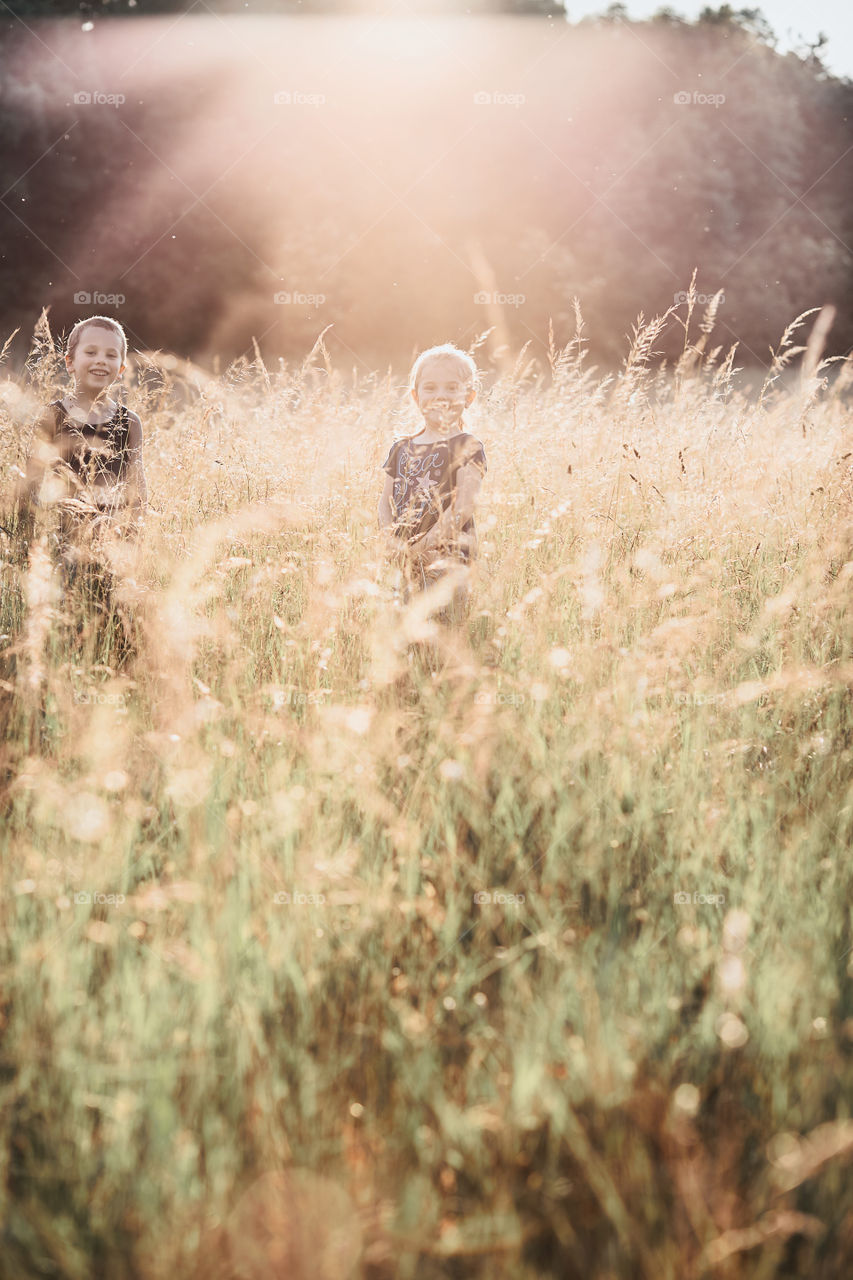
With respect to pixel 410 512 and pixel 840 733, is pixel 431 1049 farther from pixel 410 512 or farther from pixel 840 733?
pixel 410 512

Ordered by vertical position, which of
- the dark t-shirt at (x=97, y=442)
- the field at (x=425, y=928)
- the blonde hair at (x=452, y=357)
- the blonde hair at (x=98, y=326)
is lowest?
the field at (x=425, y=928)

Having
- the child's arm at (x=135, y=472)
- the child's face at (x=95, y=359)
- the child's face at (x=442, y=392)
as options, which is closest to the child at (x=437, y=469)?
the child's face at (x=442, y=392)

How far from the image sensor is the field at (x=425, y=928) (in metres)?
1.05

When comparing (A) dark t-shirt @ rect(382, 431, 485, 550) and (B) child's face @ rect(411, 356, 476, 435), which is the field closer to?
(A) dark t-shirt @ rect(382, 431, 485, 550)

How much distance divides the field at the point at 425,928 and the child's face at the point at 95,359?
0.70 metres

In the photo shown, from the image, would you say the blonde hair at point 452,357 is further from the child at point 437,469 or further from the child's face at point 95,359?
the child's face at point 95,359

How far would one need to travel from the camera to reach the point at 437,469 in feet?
10.3

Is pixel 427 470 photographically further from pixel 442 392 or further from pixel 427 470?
pixel 442 392

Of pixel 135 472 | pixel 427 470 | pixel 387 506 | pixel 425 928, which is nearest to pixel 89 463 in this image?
pixel 135 472

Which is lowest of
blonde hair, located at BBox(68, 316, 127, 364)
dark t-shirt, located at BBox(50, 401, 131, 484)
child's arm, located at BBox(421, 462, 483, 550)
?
child's arm, located at BBox(421, 462, 483, 550)

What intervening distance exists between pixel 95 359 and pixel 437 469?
4.35 ft

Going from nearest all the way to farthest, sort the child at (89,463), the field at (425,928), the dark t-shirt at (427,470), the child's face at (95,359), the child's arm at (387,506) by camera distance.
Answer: the field at (425,928), the child at (89,463), the dark t-shirt at (427,470), the child's arm at (387,506), the child's face at (95,359)

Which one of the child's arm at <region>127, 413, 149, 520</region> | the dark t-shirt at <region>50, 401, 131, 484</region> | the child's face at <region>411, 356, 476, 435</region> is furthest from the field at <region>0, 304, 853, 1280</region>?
the child's face at <region>411, 356, 476, 435</region>

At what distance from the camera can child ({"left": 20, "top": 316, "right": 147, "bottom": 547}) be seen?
2.98 meters
